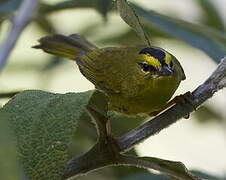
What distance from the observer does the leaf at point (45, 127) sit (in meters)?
0.96

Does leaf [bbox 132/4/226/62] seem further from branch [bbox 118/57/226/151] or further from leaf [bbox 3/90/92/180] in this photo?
leaf [bbox 3/90/92/180]

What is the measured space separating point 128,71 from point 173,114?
866 mm

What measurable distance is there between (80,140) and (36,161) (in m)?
1.36

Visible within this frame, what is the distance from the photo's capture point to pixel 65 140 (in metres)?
0.96

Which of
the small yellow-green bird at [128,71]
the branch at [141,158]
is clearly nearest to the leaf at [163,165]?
the branch at [141,158]

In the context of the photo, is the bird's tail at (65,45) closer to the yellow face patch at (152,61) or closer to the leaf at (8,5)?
the leaf at (8,5)

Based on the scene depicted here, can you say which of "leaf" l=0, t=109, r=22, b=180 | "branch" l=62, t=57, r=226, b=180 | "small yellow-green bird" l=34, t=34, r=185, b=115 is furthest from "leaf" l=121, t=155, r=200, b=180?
"small yellow-green bird" l=34, t=34, r=185, b=115

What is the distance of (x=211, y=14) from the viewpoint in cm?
276

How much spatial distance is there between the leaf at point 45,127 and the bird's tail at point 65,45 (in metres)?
1.25

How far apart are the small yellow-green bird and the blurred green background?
0.34 ft

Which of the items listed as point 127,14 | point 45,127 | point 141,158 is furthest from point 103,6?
point 45,127

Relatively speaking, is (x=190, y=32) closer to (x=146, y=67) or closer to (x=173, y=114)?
(x=146, y=67)

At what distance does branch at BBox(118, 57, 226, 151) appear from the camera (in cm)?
Answer: 128

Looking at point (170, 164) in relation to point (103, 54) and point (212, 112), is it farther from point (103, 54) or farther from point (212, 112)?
point (212, 112)
